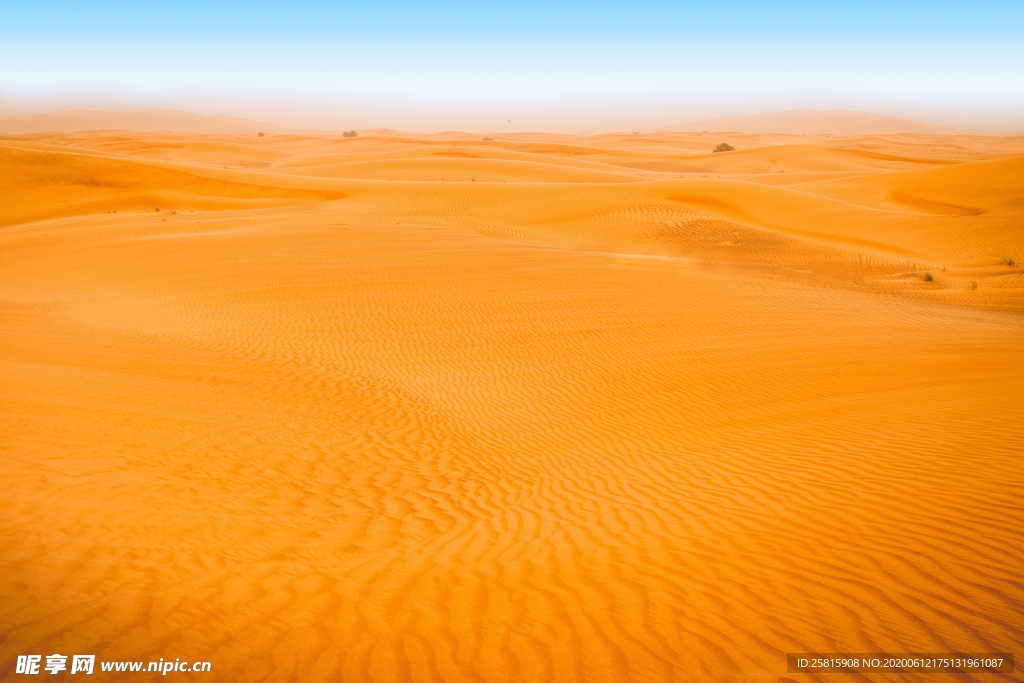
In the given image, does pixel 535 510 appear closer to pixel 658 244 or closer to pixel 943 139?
pixel 658 244

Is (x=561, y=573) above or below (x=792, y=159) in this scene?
below

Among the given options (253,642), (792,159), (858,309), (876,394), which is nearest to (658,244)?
(858,309)

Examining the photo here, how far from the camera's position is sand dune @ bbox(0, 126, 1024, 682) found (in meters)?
3.87

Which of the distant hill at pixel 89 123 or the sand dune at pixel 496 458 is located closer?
the sand dune at pixel 496 458

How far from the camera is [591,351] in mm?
11258

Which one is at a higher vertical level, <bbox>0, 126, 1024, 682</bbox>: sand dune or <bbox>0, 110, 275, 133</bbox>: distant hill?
<bbox>0, 110, 275, 133</bbox>: distant hill

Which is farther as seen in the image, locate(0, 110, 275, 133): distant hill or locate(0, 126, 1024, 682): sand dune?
locate(0, 110, 275, 133): distant hill

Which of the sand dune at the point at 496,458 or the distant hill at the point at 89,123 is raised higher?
the distant hill at the point at 89,123

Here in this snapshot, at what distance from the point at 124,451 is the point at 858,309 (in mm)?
12196

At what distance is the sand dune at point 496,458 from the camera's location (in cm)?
387

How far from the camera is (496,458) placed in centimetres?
750

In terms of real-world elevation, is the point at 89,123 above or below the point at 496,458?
above

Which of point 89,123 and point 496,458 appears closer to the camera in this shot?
point 496,458

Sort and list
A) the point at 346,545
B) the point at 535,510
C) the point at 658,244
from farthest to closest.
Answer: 1. the point at 658,244
2. the point at 535,510
3. the point at 346,545
